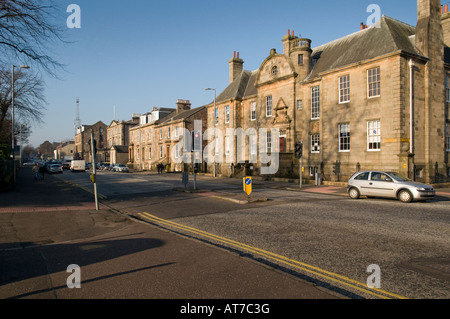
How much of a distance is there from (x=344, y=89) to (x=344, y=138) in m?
4.09

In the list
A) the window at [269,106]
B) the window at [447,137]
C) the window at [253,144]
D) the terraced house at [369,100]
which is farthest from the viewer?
the window at [253,144]

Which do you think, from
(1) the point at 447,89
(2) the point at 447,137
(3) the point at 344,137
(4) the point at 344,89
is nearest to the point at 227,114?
(4) the point at 344,89

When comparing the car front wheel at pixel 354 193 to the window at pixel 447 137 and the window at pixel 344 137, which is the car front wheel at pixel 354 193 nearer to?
the window at pixel 344 137

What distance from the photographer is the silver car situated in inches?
575

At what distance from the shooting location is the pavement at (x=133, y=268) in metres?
4.57

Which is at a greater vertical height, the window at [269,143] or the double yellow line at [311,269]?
the window at [269,143]

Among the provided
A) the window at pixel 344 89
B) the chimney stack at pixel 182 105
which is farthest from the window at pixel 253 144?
the chimney stack at pixel 182 105

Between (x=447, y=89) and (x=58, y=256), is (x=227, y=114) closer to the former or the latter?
(x=447, y=89)

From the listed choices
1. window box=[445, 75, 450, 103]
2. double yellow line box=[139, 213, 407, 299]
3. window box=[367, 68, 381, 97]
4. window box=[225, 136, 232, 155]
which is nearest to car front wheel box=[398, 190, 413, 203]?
double yellow line box=[139, 213, 407, 299]

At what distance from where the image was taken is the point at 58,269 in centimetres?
588

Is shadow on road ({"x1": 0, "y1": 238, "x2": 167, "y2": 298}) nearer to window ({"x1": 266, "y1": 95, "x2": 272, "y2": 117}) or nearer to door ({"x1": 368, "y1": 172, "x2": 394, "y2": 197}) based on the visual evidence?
door ({"x1": 368, "y1": 172, "x2": 394, "y2": 197})

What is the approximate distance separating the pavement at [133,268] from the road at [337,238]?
1.98 ft

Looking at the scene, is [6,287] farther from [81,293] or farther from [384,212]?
[384,212]
